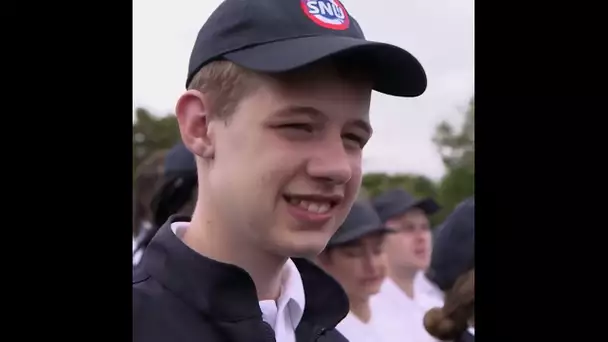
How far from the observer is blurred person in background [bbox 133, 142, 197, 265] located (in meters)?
1.11

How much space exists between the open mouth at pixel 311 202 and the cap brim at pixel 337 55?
0.17m

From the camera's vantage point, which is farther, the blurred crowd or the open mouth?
the blurred crowd

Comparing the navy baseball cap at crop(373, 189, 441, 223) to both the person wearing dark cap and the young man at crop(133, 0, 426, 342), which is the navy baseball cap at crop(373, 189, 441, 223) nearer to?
the person wearing dark cap

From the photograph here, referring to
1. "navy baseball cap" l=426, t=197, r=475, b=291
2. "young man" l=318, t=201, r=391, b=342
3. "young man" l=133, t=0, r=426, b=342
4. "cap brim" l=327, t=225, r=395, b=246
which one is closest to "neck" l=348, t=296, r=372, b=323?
"young man" l=318, t=201, r=391, b=342

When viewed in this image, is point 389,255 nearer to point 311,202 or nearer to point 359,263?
point 359,263

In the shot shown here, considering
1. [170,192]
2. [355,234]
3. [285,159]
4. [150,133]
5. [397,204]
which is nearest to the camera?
[285,159]

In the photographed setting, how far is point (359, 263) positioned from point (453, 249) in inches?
11.5

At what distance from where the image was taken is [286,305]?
107 cm

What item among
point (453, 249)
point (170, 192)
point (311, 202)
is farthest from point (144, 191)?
point (453, 249)

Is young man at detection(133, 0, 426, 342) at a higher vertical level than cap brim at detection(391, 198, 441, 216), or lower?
higher

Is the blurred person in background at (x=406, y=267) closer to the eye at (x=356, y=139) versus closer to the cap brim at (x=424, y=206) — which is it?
the cap brim at (x=424, y=206)

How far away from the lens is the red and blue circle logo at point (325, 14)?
0.99 m

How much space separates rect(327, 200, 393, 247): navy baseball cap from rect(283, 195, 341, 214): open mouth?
0.18 meters
